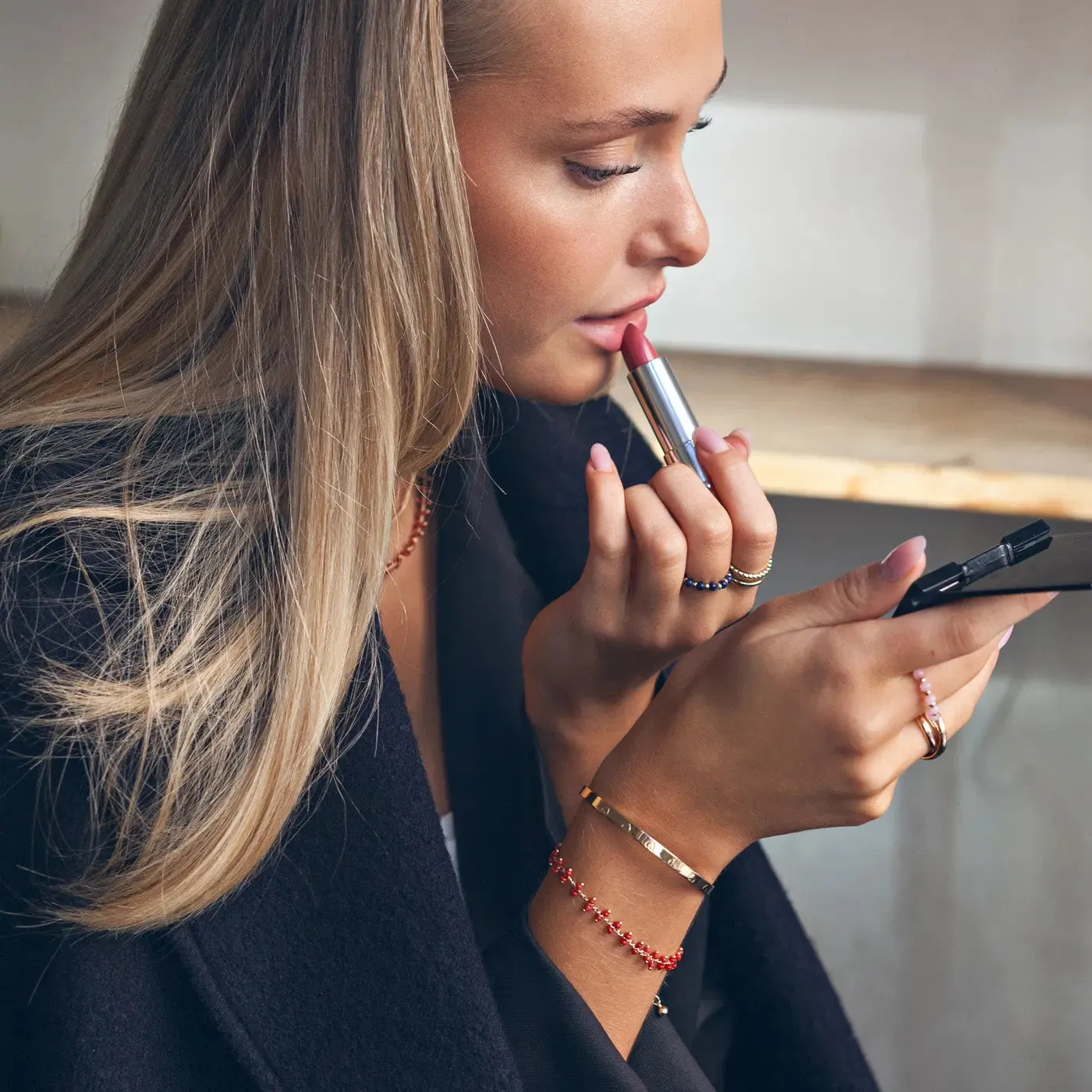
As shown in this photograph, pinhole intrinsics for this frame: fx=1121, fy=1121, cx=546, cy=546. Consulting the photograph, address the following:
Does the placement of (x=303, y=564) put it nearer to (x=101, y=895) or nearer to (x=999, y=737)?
(x=101, y=895)

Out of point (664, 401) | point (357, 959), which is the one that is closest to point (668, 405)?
point (664, 401)

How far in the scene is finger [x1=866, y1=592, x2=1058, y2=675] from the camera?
45 cm

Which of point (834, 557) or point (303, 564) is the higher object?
point (303, 564)

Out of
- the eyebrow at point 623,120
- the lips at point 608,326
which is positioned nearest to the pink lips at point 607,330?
the lips at point 608,326

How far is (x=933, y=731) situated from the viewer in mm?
503

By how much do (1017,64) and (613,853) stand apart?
26.3 inches

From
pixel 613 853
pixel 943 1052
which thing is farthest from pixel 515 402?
pixel 943 1052

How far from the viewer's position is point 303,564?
52 cm

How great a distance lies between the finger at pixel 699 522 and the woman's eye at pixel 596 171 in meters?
0.15

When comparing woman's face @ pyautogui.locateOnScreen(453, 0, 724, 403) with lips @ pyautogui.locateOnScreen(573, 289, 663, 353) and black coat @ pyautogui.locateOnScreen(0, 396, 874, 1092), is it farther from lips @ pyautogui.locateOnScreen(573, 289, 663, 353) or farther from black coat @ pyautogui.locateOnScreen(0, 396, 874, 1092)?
black coat @ pyautogui.locateOnScreen(0, 396, 874, 1092)

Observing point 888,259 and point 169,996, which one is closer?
point 169,996

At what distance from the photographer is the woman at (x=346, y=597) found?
1.59ft

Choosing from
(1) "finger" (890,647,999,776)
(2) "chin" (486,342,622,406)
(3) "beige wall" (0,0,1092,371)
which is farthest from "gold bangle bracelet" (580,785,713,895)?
(3) "beige wall" (0,0,1092,371)

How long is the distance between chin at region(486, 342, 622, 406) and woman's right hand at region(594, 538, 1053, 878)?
17 centimetres
